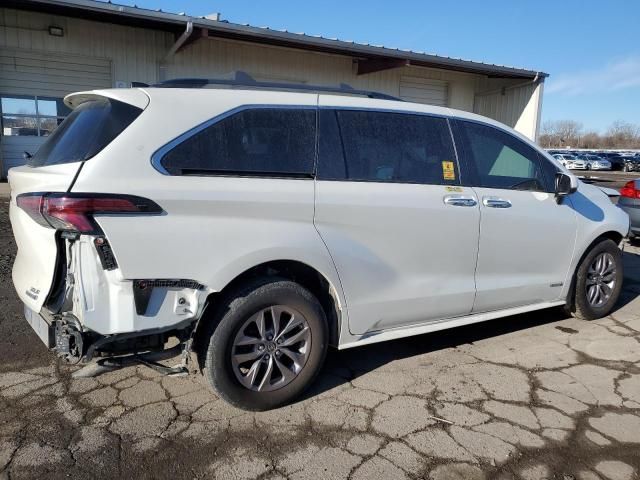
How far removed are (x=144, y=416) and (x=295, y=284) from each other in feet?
3.84

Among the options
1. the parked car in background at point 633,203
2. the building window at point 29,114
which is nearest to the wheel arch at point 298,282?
the parked car in background at point 633,203

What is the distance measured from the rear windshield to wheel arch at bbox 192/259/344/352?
988mm

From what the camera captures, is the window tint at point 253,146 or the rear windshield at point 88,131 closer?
the rear windshield at point 88,131

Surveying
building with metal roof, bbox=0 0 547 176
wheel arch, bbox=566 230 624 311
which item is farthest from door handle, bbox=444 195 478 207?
building with metal roof, bbox=0 0 547 176

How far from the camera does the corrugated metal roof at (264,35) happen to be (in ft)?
34.9

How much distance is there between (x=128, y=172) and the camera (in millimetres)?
2574

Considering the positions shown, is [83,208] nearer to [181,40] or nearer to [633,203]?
[633,203]

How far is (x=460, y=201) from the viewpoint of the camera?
3.62 m

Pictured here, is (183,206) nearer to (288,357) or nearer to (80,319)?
(80,319)

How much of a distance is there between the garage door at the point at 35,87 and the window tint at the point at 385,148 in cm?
1129

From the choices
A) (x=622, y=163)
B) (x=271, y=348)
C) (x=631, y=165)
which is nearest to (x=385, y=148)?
(x=271, y=348)

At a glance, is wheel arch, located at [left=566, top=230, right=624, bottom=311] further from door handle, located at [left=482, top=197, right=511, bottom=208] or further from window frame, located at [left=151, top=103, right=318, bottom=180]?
window frame, located at [left=151, top=103, right=318, bottom=180]

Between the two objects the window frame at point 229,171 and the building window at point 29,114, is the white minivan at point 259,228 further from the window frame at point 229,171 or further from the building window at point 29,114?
the building window at point 29,114

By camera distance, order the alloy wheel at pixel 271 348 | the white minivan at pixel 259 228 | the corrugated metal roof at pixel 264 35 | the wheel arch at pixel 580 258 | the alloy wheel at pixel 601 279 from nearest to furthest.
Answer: the white minivan at pixel 259 228 → the alloy wheel at pixel 271 348 → the wheel arch at pixel 580 258 → the alloy wheel at pixel 601 279 → the corrugated metal roof at pixel 264 35
